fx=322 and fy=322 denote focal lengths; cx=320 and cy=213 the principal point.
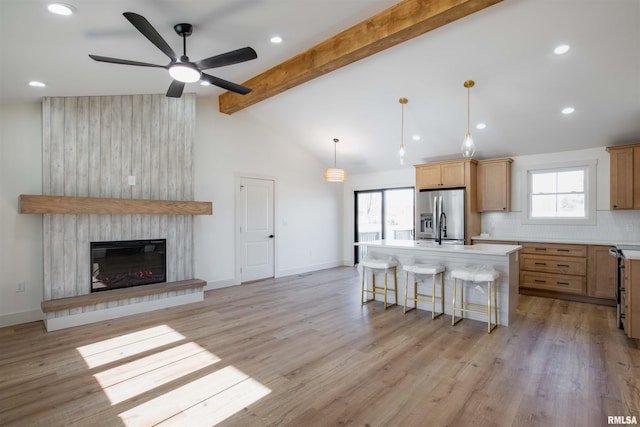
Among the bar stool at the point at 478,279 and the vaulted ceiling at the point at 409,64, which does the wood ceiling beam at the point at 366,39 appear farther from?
the bar stool at the point at 478,279

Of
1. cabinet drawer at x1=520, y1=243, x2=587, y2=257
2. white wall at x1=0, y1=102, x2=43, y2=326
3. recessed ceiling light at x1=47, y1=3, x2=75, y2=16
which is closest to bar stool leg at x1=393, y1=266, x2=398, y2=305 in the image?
cabinet drawer at x1=520, y1=243, x2=587, y2=257

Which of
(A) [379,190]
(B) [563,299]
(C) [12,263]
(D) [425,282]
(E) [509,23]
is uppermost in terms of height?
(E) [509,23]

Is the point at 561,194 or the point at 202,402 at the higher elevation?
the point at 561,194

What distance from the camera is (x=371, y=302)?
16.3ft

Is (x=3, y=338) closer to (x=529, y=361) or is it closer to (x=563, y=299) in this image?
(x=529, y=361)

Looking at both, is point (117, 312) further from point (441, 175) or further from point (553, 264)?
point (553, 264)

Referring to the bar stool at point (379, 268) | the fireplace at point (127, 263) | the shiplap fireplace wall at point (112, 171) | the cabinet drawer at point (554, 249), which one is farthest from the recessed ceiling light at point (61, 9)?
the cabinet drawer at point (554, 249)

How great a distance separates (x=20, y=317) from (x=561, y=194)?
8.26m

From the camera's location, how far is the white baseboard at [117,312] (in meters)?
3.83

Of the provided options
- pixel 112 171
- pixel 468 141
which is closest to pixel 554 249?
pixel 468 141

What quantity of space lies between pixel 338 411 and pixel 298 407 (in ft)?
0.92

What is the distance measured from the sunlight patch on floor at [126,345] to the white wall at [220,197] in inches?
61.7

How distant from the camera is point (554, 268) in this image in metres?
5.12

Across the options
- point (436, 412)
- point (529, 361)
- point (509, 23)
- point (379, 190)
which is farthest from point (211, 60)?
point (379, 190)
